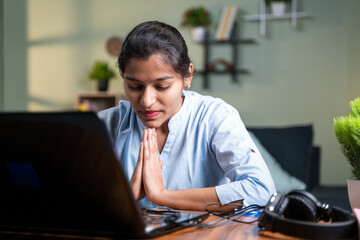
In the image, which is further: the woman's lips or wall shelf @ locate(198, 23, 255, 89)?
wall shelf @ locate(198, 23, 255, 89)

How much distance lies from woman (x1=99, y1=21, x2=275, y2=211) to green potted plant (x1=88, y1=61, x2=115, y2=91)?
9.80ft

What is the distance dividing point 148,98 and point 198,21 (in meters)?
3.24

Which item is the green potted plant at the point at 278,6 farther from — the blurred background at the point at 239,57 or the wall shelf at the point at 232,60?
the wall shelf at the point at 232,60

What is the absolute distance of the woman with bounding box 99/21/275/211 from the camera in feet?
3.75

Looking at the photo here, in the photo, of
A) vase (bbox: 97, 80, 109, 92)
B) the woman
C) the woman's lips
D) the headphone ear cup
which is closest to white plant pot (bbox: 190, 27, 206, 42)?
vase (bbox: 97, 80, 109, 92)

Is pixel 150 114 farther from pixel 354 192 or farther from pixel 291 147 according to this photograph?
pixel 291 147

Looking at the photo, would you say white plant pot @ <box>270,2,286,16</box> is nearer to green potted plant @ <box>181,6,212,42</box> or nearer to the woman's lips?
green potted plant @ <box>181,6,212,42</box>

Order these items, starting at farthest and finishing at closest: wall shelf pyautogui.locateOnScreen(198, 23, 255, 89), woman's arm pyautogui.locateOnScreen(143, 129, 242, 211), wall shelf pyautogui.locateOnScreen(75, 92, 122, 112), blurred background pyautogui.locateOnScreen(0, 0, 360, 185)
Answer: wall shelf pyautogui.locateOnScreen(75, 92, 122, 112)
wall shelf pyautogui.locateOnScreen(198, 23, 255, 89)
blurred background pyautogui.locateOnScreen(0, 0, 360, 185)
woman's arm pyautogui.locateOnScreen(143, 129, 242, 211)

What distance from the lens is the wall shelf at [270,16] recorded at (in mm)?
4059

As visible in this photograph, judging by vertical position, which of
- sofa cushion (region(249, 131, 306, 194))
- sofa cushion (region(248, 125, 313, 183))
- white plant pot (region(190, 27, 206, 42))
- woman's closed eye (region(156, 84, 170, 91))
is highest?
white plant pot (region(190, 27, 206, 42))

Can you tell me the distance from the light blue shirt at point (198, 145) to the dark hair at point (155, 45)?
164 millimetres

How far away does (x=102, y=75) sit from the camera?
4.39 m

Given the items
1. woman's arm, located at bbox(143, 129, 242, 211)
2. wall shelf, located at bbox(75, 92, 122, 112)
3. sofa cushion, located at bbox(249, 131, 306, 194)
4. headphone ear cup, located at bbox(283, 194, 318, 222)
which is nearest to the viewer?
headphone ear cup, located at bbox(283, 194, 318, 222)

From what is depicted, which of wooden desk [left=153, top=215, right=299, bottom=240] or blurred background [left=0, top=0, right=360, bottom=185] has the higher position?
blurred background [left=0, top=0, right=360, bottom=185]
